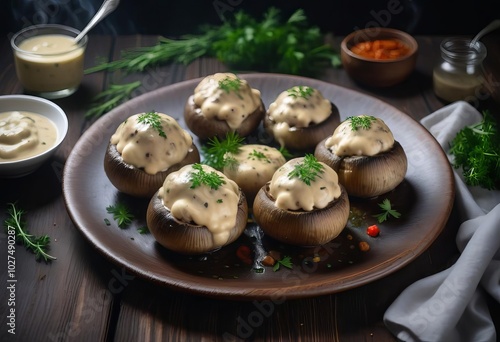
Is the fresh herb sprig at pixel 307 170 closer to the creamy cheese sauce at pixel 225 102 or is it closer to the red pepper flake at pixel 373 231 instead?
the red pepper flake at pixel 373 231

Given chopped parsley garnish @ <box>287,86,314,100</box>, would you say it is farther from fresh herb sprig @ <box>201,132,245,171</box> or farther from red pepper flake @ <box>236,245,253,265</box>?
red pepper flake @ <box>236,245,253,265</box>

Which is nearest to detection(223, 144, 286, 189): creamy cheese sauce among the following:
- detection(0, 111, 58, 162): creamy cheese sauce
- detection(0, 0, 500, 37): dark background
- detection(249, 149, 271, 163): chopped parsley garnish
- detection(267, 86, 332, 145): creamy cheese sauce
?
detection(249, 149, 271, 163): chopped parsley garnish

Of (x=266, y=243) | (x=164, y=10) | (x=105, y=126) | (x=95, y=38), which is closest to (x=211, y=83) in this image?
(x=105, y=126)

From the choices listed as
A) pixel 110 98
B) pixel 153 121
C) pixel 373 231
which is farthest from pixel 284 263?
pixel 110 98

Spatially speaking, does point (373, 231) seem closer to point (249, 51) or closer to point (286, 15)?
point (249, 51)

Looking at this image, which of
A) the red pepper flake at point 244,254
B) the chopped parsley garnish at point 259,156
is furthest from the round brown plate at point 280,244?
the chopped parsley garnish at point 259,156
